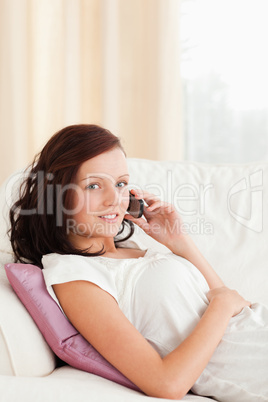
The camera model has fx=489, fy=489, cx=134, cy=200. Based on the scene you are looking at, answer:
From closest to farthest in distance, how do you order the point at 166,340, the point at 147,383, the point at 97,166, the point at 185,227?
the point at 147,383 < the point at 166,340 < the point at 97,166 < the point at 185,227

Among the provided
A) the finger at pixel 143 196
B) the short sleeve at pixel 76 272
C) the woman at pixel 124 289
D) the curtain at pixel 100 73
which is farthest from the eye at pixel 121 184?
the curtain at pixel 100 73

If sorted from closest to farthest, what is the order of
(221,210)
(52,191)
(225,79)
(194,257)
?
(52,191)
(194,257)
(221,210)
(225,79)

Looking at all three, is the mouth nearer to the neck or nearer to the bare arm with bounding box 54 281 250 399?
the neck

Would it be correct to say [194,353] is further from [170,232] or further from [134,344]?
[170,232]

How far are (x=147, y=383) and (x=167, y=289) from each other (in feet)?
0.84

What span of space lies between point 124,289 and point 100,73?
1798 millimetres

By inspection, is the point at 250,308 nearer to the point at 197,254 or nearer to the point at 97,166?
the point at 197,254

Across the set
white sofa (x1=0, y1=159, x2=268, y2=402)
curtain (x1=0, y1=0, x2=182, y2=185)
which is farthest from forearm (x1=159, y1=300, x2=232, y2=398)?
curtain (x1=0, y1=0, x2=182, y2=185)

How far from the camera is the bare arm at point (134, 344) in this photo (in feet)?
3.06

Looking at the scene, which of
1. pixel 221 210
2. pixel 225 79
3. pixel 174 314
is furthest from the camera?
pixel 225 79

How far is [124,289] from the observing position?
1.12m

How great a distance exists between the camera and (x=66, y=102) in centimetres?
257

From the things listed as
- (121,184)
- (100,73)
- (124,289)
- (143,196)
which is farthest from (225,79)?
(124,289)

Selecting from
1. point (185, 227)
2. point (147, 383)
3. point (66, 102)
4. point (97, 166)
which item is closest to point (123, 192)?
point (97, 166)
